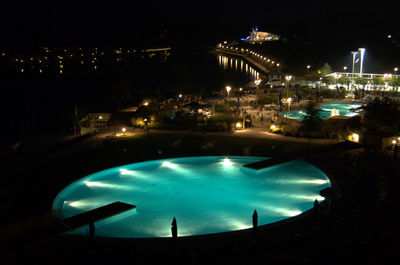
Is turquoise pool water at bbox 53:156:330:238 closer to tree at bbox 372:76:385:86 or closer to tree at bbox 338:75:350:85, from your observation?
tree at bbox 372:76:385:86

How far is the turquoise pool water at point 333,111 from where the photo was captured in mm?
26141

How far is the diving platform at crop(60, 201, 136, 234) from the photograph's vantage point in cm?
916

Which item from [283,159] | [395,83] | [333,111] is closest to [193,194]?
[283,159]

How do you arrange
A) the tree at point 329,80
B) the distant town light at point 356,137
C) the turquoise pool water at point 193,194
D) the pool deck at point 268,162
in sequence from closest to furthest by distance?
the turquoise pool water at point 193,194 < the pool deck at point 268,162 < the distant town light at point 356,137 < the tree at point 329,80

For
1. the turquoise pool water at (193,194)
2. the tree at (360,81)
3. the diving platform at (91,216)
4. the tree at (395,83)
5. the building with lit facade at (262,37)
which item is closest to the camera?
the diving platform at (91,216)

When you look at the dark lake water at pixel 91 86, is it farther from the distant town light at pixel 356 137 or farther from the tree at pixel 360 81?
the distant town light at pixel 356 137

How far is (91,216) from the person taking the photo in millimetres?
9805

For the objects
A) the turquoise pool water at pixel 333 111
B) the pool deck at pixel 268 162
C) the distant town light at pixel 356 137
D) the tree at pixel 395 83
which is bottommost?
the pool deck at pixel 268 162

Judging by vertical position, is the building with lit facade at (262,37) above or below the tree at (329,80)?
above

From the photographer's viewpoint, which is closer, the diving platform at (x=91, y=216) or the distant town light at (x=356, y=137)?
the diving platform at (x=91, y=216)

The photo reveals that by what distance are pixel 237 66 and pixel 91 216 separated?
66.0m

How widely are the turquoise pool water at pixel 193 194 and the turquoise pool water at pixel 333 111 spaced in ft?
38.7

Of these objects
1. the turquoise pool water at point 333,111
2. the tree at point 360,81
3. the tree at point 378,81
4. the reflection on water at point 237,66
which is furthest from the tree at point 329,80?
the reflection on water at point 237,66

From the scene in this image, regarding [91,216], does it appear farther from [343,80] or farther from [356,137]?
[343,80]
